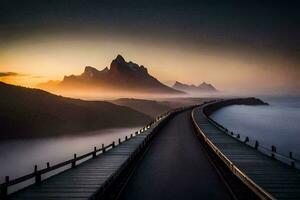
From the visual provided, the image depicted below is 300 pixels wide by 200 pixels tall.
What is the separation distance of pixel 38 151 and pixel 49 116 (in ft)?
183

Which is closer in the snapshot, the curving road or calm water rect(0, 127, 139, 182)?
the curving road

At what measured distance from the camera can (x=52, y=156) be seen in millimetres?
99500

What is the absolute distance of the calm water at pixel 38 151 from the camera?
89688mm

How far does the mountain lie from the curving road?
386ft

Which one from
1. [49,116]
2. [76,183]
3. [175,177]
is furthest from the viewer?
[49,116]

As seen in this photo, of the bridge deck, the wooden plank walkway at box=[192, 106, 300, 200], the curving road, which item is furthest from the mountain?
the wooden plank walkway at box=[192, 106, 300, 200]

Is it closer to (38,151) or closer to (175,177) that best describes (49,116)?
(38,151)

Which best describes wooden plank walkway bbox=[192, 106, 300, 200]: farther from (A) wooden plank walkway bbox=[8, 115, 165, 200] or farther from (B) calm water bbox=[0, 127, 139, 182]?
(B) calm water bbox=[0, 127, 139, 182]

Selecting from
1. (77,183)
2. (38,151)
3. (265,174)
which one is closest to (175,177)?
(265,174)

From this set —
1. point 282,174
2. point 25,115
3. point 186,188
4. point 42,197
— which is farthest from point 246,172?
point 25,115

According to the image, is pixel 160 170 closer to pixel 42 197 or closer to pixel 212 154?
pixel 212 154

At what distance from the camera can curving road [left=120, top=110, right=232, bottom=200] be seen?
58.3 ft

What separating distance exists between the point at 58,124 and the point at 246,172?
140824 millimetres

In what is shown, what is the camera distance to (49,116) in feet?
525
